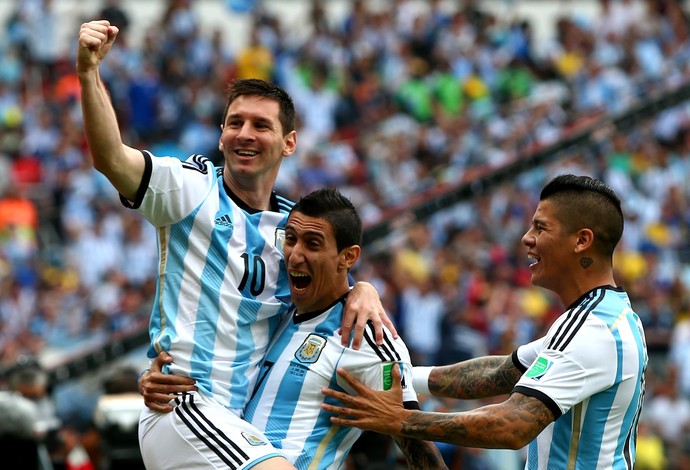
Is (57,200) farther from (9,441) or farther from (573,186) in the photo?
(573,186)

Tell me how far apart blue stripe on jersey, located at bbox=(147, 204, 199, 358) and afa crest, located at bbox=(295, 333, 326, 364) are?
1.97ft

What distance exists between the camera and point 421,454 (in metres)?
5.53

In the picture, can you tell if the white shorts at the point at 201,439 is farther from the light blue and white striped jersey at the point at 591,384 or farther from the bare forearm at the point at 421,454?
the light blue and white striped jersey at the point at 591,384

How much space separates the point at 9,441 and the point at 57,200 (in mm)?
10463

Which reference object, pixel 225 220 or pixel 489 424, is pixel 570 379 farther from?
pixel 225 220

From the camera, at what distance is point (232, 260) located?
5.47 metres

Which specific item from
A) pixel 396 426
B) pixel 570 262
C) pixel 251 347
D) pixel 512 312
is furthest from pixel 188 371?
pixel 512 312

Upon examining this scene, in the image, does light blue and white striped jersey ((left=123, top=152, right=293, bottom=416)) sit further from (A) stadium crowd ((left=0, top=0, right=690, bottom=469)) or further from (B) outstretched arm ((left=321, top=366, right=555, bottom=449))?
(A) stadium crowd ((left=0, top=0, right=690, bottom=469))

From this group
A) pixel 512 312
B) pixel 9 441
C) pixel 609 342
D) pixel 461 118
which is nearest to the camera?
pixel 609 342

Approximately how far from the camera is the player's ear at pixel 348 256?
18.4 ft

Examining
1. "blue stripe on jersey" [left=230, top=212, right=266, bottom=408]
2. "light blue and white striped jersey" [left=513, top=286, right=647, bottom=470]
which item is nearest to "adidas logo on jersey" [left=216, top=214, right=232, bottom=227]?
"blue stripe on jersey" [left=230, top=212, right=266, bottom=408]

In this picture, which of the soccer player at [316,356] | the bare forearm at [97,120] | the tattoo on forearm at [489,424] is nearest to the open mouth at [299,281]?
the soccer player at [316,356]

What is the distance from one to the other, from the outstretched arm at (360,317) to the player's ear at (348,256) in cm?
15

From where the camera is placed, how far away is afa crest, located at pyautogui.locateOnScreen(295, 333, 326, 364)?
17.9ft
